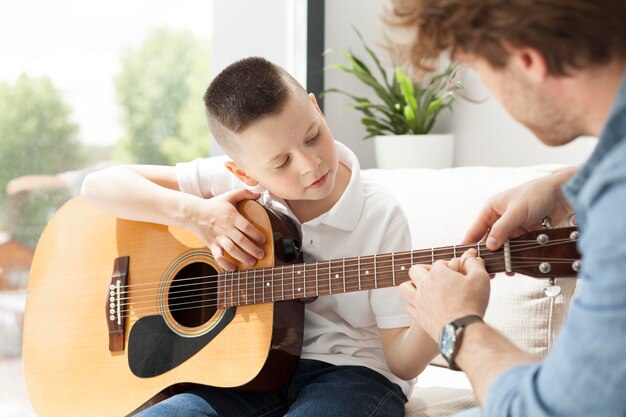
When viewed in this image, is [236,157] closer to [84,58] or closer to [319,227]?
[319,227]

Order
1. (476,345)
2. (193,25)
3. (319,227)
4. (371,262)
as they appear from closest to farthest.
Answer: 1. (476,345)
2. (371,262)
3. (319,227)
4. (193,25)

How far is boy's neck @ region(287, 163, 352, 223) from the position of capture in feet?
5.42

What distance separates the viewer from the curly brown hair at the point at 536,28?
2.70 ft

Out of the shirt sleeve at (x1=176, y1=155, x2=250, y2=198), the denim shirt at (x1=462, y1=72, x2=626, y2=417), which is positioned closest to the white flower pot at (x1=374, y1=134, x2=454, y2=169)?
the shirt sleeve at (x1=176, y1=155, x2=250, y2=198)

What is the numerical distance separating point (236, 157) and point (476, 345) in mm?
829

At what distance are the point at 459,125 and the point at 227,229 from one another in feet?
5.89

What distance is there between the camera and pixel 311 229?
1.62 metres

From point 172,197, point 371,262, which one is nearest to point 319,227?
point 371,262

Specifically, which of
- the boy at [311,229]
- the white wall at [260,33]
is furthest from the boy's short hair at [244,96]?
the white wall at [260,33]

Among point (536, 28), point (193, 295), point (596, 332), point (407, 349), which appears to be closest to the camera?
point (596, 332)

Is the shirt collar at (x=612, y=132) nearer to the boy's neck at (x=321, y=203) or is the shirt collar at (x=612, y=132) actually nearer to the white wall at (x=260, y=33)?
the boy's neck at (x=321, y=203)

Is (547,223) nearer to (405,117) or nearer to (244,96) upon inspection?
(244,96)

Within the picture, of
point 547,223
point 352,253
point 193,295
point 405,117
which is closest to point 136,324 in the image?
point 193,295

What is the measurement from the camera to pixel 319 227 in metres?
1.62
